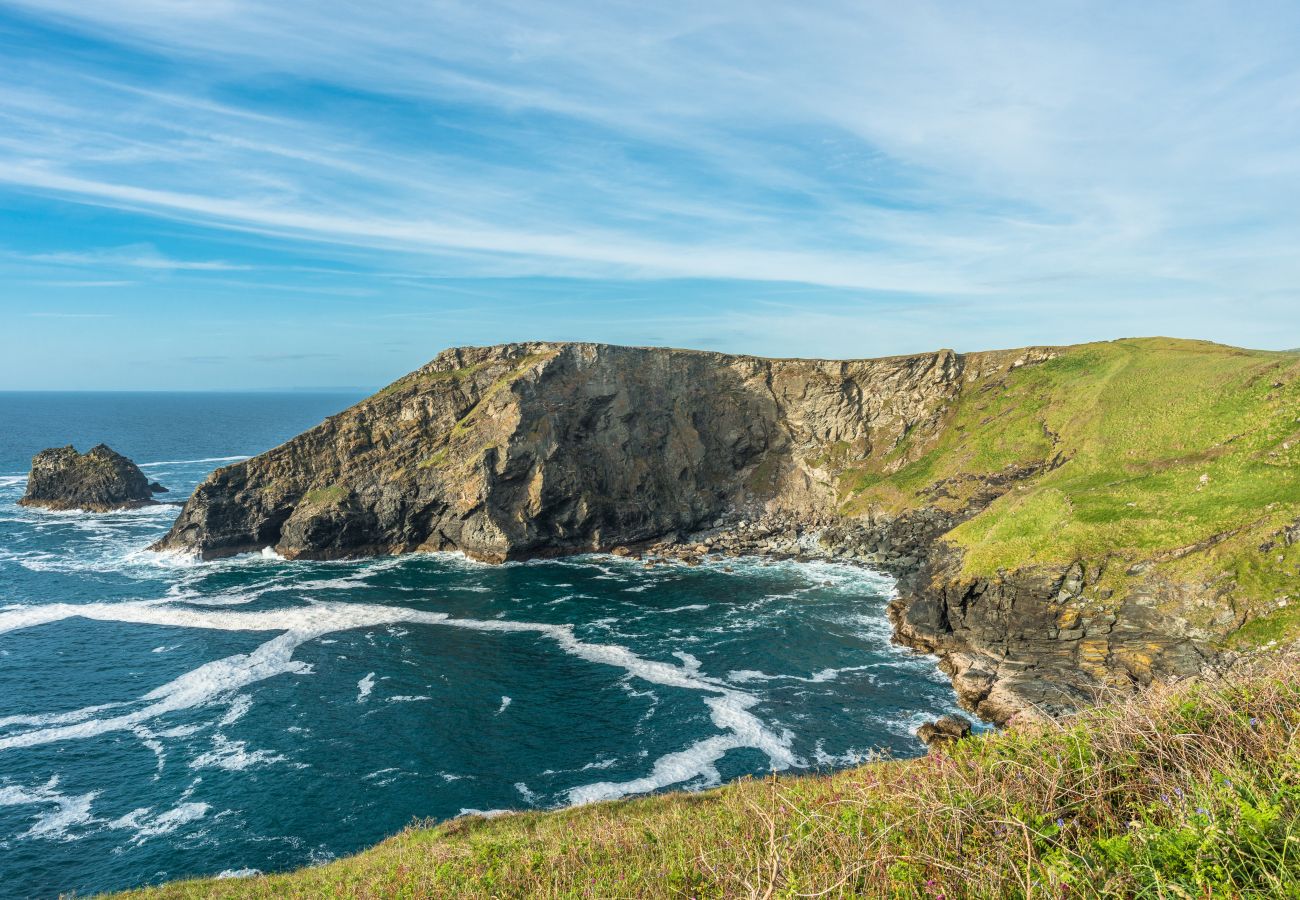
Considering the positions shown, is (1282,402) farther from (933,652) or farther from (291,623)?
(291,623)

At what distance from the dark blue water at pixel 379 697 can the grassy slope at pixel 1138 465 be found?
1626cm

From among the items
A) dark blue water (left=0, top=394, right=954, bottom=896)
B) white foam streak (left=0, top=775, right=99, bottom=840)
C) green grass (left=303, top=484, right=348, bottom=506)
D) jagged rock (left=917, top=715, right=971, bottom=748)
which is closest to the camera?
white foam streak (left=0, top=775, right=99, bottom=840)

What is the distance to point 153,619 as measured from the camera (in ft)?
206

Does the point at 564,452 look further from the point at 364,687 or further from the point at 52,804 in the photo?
the point at 52,804

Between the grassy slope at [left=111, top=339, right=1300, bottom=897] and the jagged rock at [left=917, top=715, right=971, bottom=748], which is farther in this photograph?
the jagged rock at [left=917, top=715, right=971, bottom=748]

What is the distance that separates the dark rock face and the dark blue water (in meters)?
35.0

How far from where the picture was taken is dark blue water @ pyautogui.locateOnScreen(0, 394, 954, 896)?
3438cm

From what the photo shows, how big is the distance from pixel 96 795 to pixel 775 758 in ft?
121

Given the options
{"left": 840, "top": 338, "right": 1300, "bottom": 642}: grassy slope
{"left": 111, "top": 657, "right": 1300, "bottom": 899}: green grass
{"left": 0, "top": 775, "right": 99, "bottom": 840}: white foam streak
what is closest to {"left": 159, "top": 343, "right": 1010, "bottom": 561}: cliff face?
{"left": 840, "top": 338, "right": 1300, "bottom": 642}: grassy slope

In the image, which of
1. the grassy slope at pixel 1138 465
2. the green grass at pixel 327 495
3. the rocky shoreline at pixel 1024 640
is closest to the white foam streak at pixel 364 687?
the rocky shoreline at pixel 1024 640

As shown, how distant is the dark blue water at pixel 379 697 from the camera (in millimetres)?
34375

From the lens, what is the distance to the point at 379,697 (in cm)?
4806

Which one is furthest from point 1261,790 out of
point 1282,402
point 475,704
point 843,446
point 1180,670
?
point 843,446

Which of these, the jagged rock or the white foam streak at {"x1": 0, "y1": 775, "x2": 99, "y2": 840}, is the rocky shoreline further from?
the white foam streak at {"x1": 0, "y1": 775, "x2": 99, "y2": 840}
